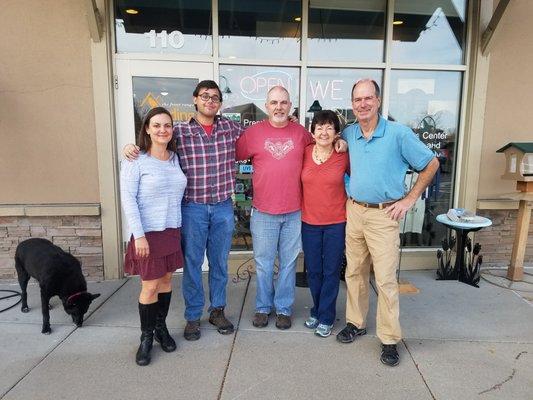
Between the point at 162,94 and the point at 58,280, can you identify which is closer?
the point at 58,280

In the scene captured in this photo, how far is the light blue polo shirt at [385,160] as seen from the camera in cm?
250

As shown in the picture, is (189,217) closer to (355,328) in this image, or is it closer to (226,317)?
(226,317)

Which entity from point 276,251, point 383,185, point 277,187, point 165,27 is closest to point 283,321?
point 276,251

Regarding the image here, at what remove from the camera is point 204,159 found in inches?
107

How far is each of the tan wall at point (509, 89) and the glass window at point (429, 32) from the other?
1.31 feet

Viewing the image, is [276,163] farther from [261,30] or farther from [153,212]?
[261,30]

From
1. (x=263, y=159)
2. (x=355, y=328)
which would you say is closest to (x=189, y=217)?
A: (x=263, y=159)

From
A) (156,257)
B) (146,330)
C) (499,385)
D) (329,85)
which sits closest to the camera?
(499,385)

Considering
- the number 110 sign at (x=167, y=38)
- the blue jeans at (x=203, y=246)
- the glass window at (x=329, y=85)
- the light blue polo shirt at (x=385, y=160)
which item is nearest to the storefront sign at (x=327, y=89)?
the glass window at (x=329, y=85)

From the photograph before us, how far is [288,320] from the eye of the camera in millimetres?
3066

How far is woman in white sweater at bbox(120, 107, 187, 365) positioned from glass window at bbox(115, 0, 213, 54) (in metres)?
1.90

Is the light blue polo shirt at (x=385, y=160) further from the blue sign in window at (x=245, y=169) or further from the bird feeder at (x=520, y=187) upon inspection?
the bird feeder at (x=520, y=187)

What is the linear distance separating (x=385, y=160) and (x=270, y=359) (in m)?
1.53

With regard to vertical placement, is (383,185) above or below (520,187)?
above
